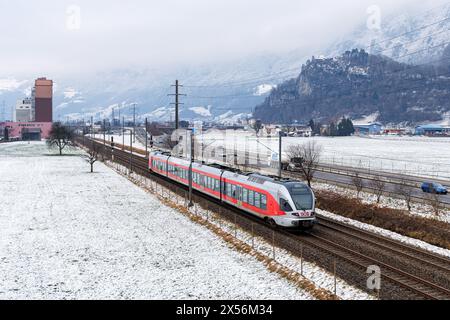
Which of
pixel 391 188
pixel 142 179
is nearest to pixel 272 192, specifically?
pixel 391 188

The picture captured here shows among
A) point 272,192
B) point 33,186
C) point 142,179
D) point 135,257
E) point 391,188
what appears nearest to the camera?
point 135,257

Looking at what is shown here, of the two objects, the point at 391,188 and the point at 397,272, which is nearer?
the point at 397,272

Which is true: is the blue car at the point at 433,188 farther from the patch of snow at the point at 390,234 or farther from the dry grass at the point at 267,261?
the dry grass at the point at 267,261

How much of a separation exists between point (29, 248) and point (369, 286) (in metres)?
19.3

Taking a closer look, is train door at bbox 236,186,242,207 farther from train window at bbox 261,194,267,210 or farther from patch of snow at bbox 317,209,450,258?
patch of snow at bbox 317,209,450,258

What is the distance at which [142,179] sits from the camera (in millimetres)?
65188

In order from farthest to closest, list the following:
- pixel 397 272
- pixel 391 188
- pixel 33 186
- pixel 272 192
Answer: pixel 33 186 → pixel 391 188 → pixel 272 192 → pixel 397 272

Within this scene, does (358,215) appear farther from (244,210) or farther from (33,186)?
(33,186)

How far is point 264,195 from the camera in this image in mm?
32906

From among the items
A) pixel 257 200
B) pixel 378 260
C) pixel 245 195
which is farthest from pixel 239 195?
pixel 378 260

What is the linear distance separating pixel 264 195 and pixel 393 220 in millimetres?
9921

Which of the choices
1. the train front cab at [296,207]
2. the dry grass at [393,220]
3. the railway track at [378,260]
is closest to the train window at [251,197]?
the railway track at [378,260]

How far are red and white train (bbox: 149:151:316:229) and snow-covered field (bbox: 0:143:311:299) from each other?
3.97 metres

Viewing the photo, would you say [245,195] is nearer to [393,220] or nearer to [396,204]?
[393,220]
